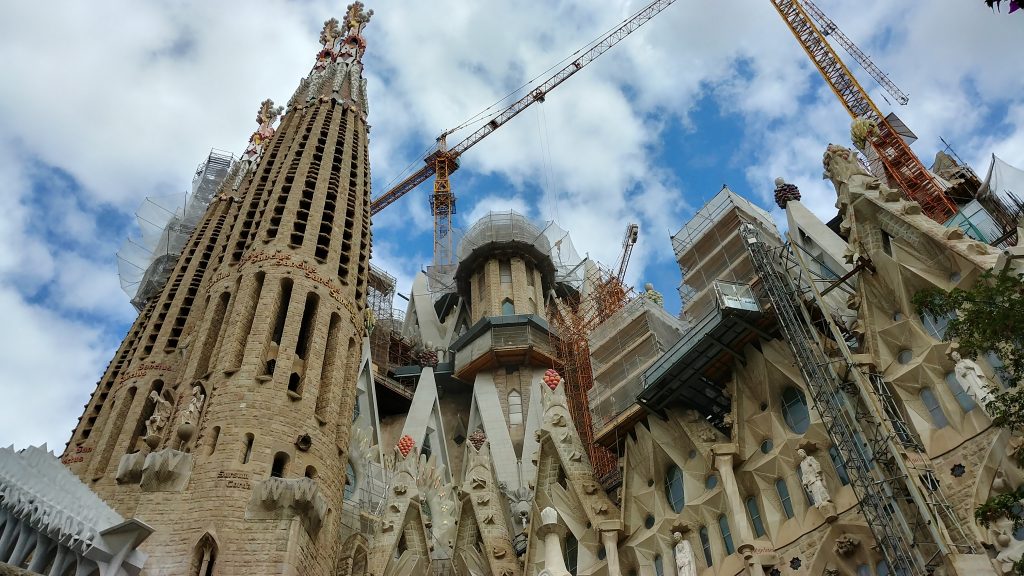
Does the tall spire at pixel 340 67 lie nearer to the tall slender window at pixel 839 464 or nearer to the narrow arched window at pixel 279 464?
the narrow arched window at pixel 279 464

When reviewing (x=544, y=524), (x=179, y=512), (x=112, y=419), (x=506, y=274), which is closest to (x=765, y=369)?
(x=544, y=524)

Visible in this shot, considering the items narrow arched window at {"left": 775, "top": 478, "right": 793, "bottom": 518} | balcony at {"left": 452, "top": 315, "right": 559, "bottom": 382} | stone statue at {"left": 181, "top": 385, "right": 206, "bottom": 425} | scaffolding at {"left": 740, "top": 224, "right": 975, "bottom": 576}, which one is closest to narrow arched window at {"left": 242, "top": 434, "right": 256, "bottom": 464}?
stone statue at {"left": 181, "top": 385, "right": 206, "bottom": 425}

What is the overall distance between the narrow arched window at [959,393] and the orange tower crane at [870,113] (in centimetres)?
1328

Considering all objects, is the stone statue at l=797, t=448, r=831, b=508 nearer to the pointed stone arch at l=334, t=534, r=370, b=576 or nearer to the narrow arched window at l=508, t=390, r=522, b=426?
the pointed stone arch at l=334, t=534, r=370, b=576

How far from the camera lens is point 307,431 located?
18.6 m

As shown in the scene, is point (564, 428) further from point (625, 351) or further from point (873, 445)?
point (873, 445)

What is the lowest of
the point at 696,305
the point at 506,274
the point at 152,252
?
the point at 696,305

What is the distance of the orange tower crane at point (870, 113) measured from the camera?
1205 inches

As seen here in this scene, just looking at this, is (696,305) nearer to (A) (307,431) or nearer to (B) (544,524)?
(B) (544,524)

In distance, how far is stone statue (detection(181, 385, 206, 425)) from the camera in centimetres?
1828

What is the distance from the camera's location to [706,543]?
64.0ft

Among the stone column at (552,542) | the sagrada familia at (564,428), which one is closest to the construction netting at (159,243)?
the sagrada familia at (564,428)

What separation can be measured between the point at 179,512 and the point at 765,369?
485 inches

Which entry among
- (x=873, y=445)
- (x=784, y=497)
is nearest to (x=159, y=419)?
(x=784, y=497)
